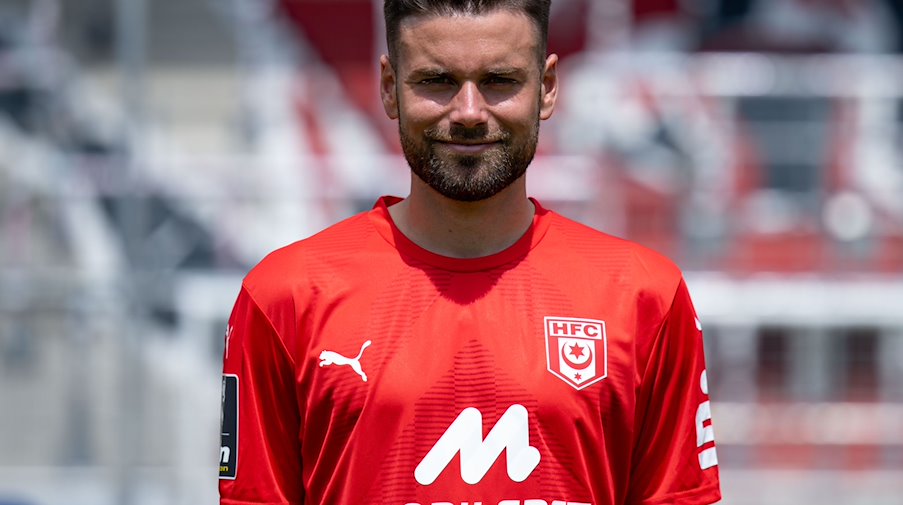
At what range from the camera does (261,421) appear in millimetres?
1472

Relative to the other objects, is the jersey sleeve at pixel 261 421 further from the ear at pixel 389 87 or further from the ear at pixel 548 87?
the ear at pixel 548 87

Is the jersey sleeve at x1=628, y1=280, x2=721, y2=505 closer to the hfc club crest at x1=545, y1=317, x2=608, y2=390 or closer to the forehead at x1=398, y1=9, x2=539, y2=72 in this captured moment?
the hfc club crest at x1=545, y1=317, x2=608, y2=390

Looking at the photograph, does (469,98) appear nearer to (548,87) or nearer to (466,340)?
(548,87)

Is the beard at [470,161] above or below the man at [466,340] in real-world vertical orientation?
above

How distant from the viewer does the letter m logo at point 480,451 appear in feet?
4.63

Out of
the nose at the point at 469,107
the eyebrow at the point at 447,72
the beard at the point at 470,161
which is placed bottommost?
the beard at the point at 470,161

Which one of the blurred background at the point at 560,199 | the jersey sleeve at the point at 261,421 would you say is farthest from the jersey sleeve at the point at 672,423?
the blurred background at the point at 560,199

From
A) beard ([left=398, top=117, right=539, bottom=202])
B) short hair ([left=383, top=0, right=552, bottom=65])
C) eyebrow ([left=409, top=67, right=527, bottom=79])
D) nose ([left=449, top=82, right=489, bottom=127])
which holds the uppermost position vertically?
short hair ([left=383, top=0, right=552, bottom=65])

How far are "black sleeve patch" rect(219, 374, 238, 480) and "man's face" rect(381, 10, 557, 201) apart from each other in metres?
0.30

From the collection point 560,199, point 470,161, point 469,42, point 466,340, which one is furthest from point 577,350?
point 560,199

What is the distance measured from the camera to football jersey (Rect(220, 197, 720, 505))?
142 cm

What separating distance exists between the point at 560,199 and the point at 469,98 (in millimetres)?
4118

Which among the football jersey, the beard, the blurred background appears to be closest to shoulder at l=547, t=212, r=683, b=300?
the football jersey

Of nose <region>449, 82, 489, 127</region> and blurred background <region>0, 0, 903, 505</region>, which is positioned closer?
nose <region>449, 82, 489, 127</region>
